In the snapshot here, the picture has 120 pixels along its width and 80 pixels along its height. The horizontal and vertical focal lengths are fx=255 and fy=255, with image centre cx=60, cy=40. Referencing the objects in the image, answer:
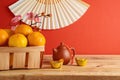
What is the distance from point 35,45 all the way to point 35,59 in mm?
68

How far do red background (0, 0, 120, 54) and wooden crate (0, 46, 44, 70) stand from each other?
0.85 metres

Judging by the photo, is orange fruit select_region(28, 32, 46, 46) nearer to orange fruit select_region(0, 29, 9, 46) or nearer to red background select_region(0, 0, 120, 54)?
orange fruit select_region(0, 29, 9, 46)

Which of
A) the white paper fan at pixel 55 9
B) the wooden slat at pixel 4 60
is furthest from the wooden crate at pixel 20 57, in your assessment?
the white paper fan at pixel 55 9

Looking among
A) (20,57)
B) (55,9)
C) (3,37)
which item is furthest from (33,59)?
(55,9)

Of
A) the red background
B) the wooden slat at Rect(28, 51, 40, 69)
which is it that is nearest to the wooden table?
the wooden slat at Rect(28, 51, 40, 69)

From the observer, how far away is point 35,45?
1.24 m

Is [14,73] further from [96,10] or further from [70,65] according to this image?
[96,10]

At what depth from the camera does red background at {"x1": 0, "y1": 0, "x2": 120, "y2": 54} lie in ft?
6.71

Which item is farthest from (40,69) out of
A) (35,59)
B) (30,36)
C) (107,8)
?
(107,8)

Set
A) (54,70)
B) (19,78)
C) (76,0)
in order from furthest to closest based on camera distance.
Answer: (76,0) < (54,70) < (19,78)

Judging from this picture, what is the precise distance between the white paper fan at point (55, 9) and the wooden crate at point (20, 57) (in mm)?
815

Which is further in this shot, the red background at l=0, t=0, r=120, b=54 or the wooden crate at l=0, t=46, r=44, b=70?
the red background at l=0, t=0, r=120, b=54

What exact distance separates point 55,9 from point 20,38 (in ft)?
2.90

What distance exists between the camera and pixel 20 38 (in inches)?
47.1
